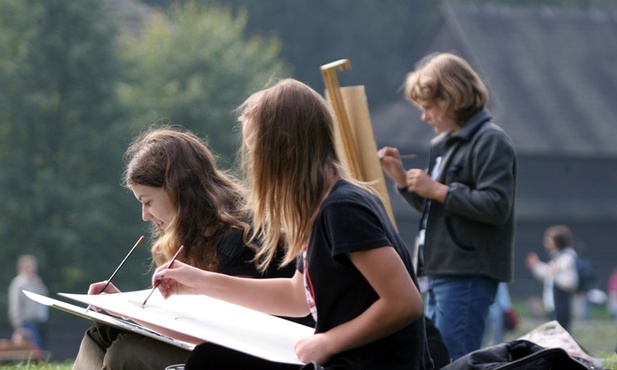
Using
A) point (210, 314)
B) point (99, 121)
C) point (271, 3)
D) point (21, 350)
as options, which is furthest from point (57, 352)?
point (271, 3)

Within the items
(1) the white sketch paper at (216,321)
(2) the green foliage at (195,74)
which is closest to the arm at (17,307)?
(1) the white sketch paper at (216,321)

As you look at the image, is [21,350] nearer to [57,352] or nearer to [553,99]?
[57,352]

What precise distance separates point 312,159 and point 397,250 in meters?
0.32

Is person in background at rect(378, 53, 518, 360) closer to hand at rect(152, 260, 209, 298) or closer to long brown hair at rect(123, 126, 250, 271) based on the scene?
long brown hair at rect(123, 126, 250, 271)

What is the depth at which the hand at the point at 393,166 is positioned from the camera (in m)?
5.23

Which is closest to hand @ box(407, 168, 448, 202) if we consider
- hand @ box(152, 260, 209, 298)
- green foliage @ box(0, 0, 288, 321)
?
hand @ box(152, 260, 209, 298)

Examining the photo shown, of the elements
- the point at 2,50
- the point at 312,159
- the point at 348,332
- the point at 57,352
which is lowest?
the point at 57,352

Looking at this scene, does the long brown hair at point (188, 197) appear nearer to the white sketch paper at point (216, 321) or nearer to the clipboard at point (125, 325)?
the white sketch paper at point (216, 321)

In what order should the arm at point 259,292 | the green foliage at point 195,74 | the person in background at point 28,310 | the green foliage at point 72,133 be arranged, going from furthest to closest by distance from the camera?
the green foliage at point 195,74, the green foliage at point 72,133, the person in background at point 28,310, the arm at point 259,292

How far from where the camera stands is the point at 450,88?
5.01 metres

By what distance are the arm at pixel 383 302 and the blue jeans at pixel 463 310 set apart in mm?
1857

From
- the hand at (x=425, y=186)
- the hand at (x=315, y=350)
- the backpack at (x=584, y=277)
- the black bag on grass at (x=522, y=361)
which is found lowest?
the backpack at (x=584, y=277)

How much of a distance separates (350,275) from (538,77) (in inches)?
1555

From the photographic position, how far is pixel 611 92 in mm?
42344
